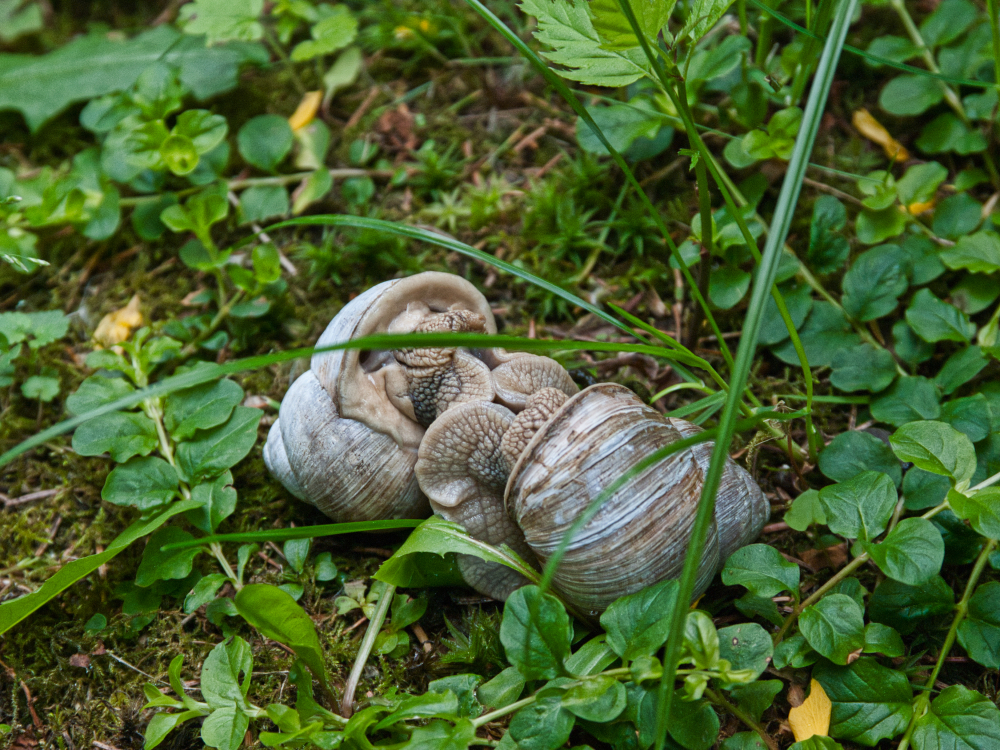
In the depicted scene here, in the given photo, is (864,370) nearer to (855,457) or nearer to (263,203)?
(855,457)

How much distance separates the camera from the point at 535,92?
3314 mm

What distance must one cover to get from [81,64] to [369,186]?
1514 mm

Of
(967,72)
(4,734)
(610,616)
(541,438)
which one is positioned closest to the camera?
(610,616)

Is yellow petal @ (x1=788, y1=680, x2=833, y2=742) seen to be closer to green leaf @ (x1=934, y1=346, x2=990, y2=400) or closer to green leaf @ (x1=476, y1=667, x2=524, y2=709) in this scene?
green leaf @ (x1=476, y1=667, x2=524, y2=709)

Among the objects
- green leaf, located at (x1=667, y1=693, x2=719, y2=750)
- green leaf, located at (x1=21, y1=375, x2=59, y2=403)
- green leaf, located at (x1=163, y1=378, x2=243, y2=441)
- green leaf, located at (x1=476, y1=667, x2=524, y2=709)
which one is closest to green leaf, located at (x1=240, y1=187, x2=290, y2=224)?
green leaf, located at (x1=163, y1=378, x2=243, y2=441)

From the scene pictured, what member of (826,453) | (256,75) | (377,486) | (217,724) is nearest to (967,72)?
(826,453)

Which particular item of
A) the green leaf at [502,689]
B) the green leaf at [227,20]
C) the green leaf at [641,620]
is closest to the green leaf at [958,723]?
the green leaf at [641,620]

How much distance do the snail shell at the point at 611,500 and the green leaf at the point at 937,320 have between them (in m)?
0.87

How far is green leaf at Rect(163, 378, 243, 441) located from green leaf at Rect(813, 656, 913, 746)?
1.96 meters

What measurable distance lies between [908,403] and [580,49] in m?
1.45

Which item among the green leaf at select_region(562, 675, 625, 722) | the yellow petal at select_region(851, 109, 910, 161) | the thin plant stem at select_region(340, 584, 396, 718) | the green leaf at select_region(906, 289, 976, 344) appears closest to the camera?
the green leaf at select_region(562, 675, 625, 722)

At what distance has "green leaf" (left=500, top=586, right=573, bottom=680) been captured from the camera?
6.20 ft

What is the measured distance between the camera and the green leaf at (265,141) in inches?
126

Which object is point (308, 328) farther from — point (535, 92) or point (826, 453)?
point (826, 453)
